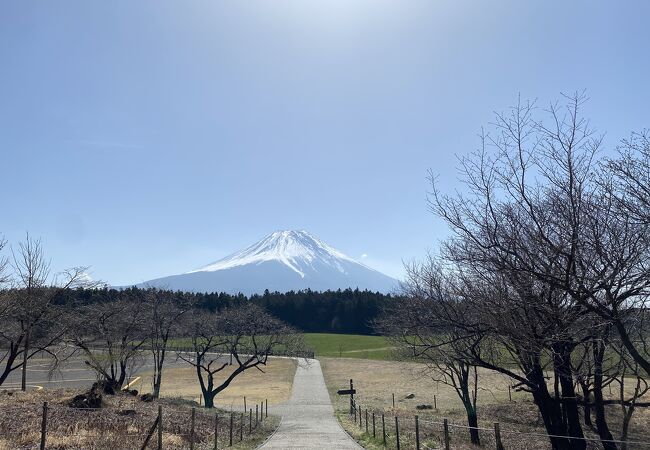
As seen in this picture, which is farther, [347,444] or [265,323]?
[265,323]

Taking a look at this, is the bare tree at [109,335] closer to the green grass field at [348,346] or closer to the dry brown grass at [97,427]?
the dry brown grass at [97,427]

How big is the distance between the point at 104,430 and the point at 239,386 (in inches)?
1612

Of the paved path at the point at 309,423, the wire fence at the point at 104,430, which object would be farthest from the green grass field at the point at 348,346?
the wire fence at the point at 104,430

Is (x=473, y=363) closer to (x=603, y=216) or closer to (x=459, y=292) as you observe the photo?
(x=459, y=292)

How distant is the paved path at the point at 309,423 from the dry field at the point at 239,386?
1.94m

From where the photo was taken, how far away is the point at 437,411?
98.3 ft

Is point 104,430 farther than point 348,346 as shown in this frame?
No

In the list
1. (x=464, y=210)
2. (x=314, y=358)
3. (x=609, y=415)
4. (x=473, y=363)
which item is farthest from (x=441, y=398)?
(x=314, y=358)

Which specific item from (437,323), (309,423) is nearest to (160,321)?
(309,423)

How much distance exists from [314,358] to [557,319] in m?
77.6

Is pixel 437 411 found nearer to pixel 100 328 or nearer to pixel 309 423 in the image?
pixel 309 423

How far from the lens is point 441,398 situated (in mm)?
38250

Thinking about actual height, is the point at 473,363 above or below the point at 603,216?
below

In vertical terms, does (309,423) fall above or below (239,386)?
above
